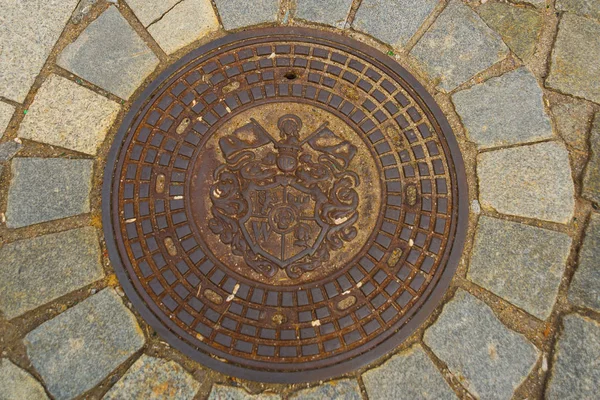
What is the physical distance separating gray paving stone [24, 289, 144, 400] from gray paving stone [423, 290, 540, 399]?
173cm

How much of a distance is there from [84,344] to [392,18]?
9.08 feet

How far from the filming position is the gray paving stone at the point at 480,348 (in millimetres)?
2207

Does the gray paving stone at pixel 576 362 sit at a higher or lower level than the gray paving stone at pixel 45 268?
lower

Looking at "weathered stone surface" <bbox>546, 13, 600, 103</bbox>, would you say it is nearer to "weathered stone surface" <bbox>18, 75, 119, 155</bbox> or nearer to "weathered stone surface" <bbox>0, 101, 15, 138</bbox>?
"weathered stone surface" <bbox>18, 75, 119, 155</bbox>

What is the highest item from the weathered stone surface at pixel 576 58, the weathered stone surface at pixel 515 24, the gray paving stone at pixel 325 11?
the gray paving stone at pixel 325 11

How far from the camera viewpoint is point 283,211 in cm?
233

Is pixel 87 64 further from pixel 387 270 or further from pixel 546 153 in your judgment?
pixel 546 153

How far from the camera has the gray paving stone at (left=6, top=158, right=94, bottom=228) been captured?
234 cm

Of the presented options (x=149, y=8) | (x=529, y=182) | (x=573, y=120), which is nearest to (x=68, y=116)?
(x=149, y=8)

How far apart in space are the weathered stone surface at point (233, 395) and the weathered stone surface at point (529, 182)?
1.69 m

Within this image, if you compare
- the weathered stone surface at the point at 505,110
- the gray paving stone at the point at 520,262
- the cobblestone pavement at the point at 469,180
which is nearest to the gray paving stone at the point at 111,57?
the cobblestone pavement at the point at 469,180

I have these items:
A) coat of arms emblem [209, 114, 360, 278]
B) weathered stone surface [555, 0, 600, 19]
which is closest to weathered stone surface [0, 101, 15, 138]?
coat of arms emblem [209, 114, 360, 278]

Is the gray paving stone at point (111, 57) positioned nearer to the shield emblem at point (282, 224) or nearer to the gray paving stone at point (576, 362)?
the shield emblem at point (282, 224)

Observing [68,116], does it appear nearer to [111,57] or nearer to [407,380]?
[111,57]
